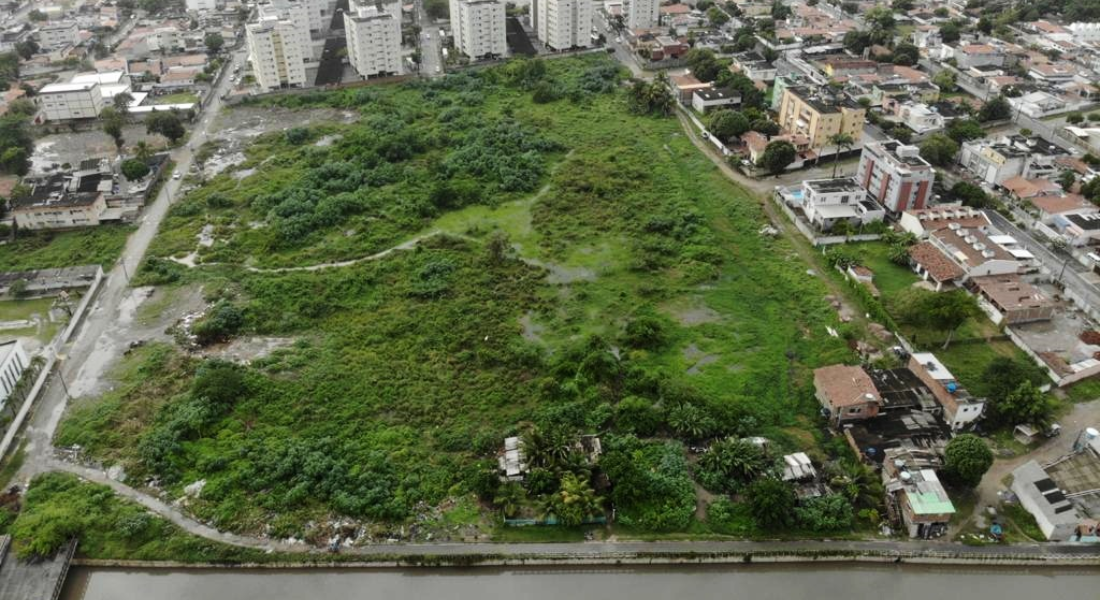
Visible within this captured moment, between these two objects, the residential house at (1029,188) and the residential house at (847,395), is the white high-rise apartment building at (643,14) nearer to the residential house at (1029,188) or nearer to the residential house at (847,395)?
the residential house at (1029,188)

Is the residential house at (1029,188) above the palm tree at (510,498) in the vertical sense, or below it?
above

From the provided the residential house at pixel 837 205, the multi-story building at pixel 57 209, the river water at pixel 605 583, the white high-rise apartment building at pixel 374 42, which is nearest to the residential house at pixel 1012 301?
the residential house at pixel 837 205

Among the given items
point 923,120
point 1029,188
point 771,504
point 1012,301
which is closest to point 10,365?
point 771,504

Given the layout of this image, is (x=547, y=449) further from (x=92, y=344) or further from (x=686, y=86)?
(x=686, y=86)

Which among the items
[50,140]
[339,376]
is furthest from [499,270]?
[50,140]

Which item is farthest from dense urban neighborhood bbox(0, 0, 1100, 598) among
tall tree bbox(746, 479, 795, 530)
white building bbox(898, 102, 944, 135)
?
white building bbox(898, 102, 944, 135)

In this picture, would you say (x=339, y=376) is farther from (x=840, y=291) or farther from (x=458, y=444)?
(x=840, y=291)
